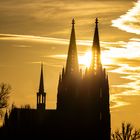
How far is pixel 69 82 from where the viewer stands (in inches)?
4951

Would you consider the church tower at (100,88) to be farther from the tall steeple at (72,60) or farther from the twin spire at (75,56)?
the tall steeple at (72,60)

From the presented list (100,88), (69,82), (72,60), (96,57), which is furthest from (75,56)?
(100,88)

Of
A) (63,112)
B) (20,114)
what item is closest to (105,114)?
(63,112)

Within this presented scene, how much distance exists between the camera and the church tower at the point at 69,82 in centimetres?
12469

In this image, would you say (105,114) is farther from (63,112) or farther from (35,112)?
(35,112)

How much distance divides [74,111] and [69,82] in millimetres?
5224

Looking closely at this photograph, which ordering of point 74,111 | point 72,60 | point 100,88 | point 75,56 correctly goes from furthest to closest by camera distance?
point 75,56 → point 72,60 → point 74,111 → point 100,88

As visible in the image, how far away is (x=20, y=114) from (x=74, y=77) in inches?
598

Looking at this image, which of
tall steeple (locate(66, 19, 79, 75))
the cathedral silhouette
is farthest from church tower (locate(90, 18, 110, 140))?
tall steeple (locate(66, 19, 79, 75))

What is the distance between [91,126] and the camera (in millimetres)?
124188

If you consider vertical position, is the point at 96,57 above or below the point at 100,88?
above

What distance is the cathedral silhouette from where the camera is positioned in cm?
11938

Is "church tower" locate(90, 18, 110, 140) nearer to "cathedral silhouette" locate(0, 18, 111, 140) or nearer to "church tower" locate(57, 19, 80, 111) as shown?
"cathedral silhouette" locate(0, 18, 111, 140)

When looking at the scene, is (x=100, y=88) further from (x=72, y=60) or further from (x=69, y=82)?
(x=72, y=60)
